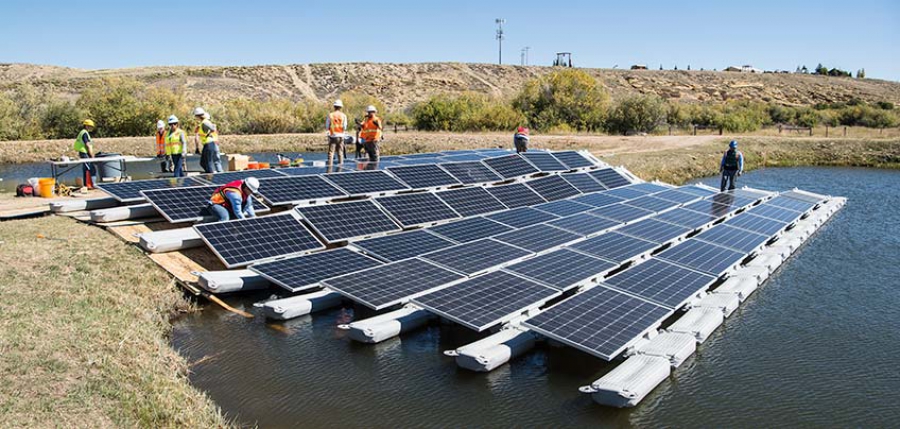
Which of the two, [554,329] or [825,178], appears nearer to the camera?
[554,329]

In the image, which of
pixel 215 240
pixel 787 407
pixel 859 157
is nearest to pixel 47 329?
pixel 215 240

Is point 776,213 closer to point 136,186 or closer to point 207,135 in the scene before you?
point 207,135

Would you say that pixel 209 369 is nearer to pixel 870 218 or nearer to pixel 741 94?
pixel 870 218

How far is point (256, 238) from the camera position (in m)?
12.8

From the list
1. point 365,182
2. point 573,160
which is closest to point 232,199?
point 365,182

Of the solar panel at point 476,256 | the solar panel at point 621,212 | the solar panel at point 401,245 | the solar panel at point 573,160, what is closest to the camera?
the solar panel at point 476,256

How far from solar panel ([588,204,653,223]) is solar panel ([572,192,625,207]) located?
506 millimetres

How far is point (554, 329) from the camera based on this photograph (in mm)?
9078

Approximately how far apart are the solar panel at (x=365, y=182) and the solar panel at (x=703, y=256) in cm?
724

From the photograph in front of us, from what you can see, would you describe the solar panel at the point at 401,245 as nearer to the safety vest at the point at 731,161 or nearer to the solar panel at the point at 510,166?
the solar panel at the point at 510,166

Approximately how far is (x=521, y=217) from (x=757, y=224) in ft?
21.5

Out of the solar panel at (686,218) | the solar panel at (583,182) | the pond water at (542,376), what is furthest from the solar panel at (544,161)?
the pond water at (542,376)

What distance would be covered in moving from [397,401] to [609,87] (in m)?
89.1

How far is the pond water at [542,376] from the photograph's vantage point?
8023 millimetres
